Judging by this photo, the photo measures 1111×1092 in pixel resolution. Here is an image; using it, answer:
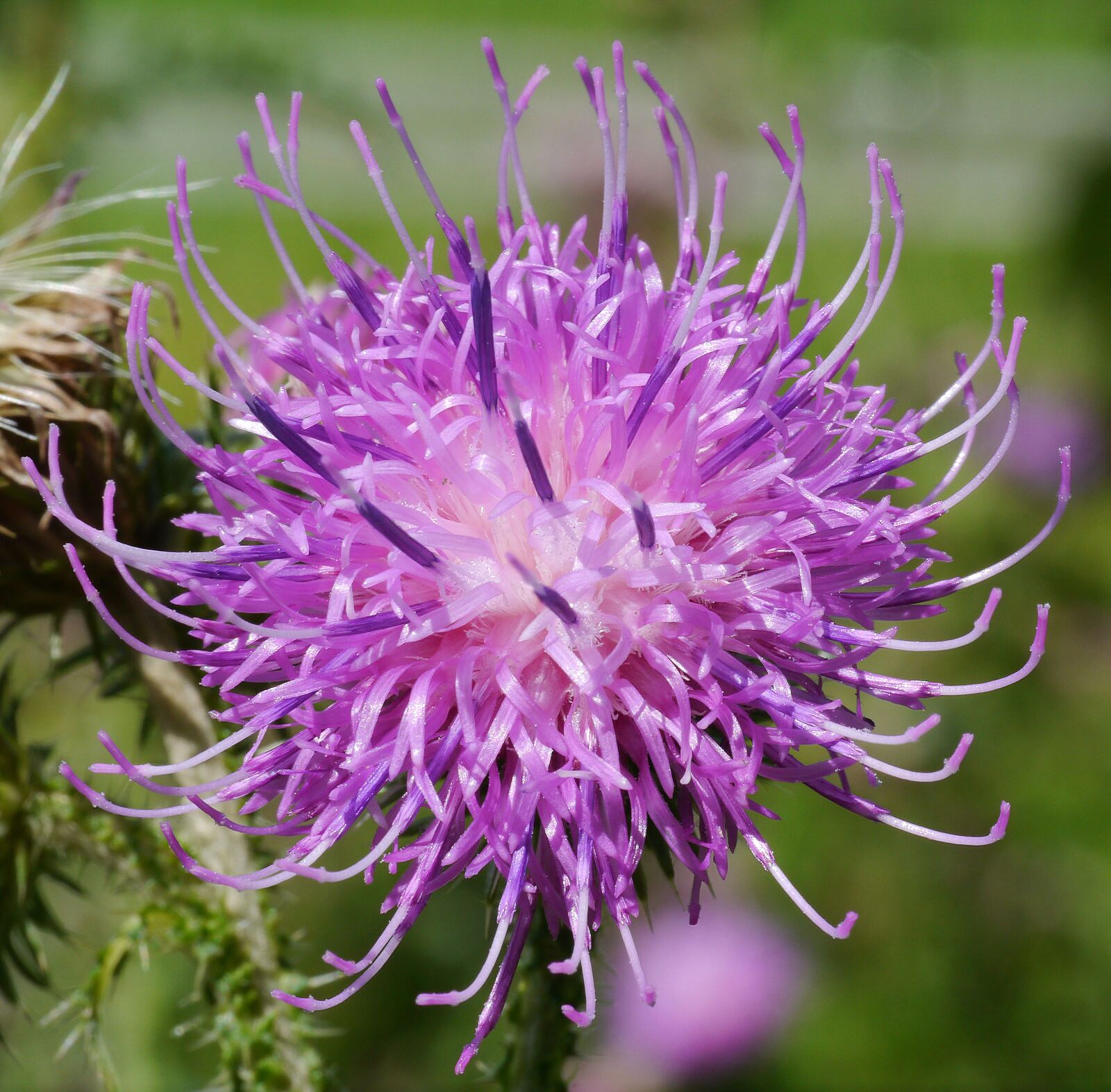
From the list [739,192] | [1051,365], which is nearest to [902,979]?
[1051,365]

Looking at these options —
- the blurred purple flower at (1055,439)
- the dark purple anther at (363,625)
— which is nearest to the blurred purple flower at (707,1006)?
the blurred purple flower at (1055,439)

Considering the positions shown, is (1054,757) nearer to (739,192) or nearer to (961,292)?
(739,192)

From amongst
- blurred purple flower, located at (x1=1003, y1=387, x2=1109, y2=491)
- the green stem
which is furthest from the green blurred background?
the green stem

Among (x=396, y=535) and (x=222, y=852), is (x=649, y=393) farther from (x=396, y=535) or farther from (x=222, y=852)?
→ (x=222, y=852)

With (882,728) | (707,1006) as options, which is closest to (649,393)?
(882,728)

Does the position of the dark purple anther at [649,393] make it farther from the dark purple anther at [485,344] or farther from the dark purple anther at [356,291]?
the dark purple anther at [356,291]
